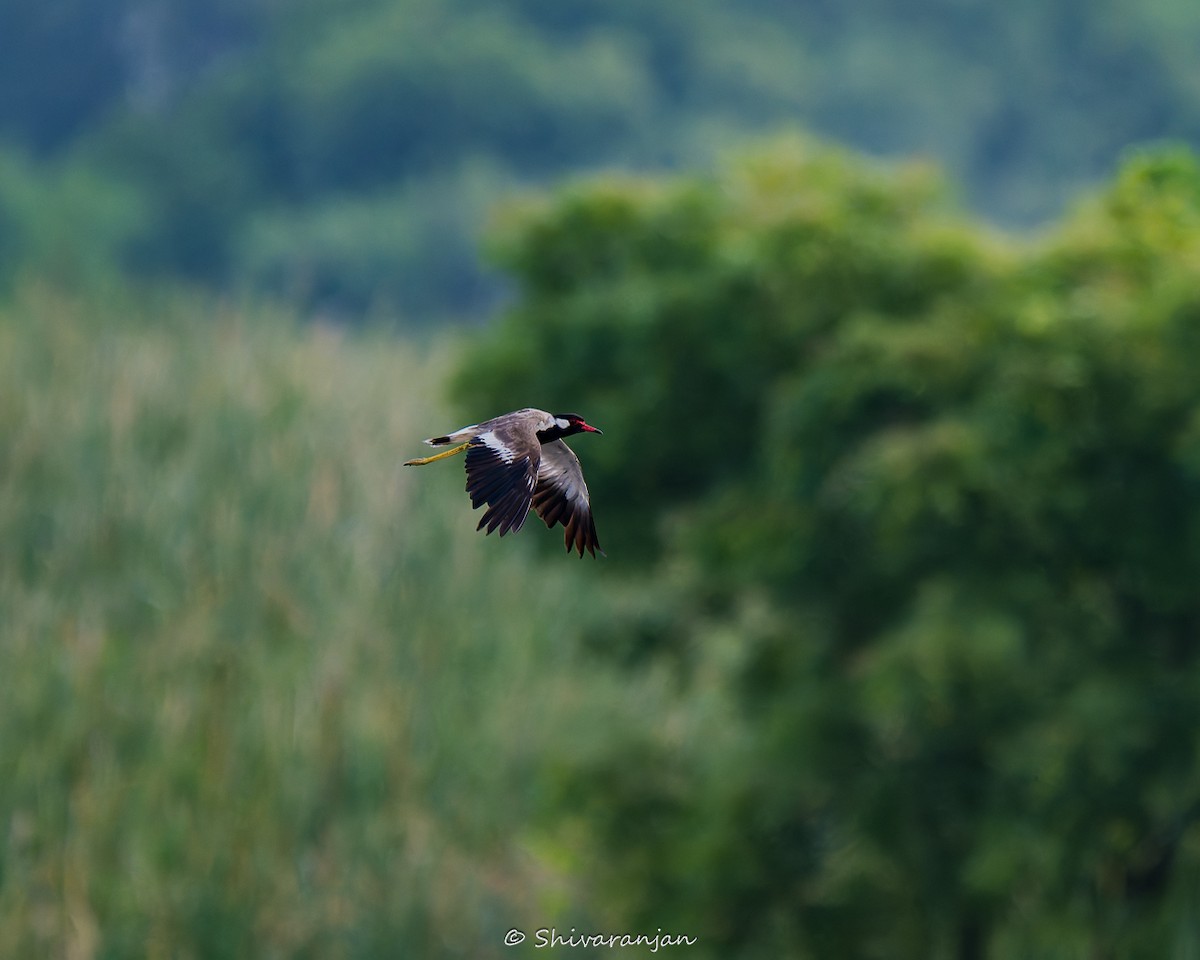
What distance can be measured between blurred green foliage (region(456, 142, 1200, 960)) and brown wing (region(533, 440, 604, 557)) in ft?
23.6

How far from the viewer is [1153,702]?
13.8m

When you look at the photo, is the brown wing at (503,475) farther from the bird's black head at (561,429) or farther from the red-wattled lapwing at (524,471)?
the bird's black head at (561,429)

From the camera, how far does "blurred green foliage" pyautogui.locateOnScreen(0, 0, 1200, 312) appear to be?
4762 centimetres

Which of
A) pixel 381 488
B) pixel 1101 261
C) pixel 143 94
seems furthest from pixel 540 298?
pixel 143 94

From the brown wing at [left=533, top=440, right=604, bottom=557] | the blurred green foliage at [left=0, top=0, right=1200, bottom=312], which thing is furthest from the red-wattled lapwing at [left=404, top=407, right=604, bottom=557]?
the blurred green foliage at [left=0, top=0, right=1200, bottom=312]

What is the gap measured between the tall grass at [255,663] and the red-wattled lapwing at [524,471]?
7.87 m

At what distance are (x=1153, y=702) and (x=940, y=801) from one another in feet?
5.57

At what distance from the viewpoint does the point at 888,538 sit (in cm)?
1411

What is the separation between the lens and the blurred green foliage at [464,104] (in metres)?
47.6

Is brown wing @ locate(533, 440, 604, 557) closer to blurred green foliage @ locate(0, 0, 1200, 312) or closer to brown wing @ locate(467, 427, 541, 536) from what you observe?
brown wing @ locate(467, 427, 541, 536)

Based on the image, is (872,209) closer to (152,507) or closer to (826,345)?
(826,345)

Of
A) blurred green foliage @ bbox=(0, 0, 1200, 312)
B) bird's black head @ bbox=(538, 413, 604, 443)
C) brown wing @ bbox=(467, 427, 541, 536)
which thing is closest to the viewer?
brown wing @ bbox=(467, 427, 541, 536)

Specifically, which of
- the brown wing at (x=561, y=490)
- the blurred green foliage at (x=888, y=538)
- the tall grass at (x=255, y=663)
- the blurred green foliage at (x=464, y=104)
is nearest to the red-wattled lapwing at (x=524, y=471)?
the brown wing at (x=561, y=490)

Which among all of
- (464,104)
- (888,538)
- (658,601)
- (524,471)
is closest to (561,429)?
(524,471)
